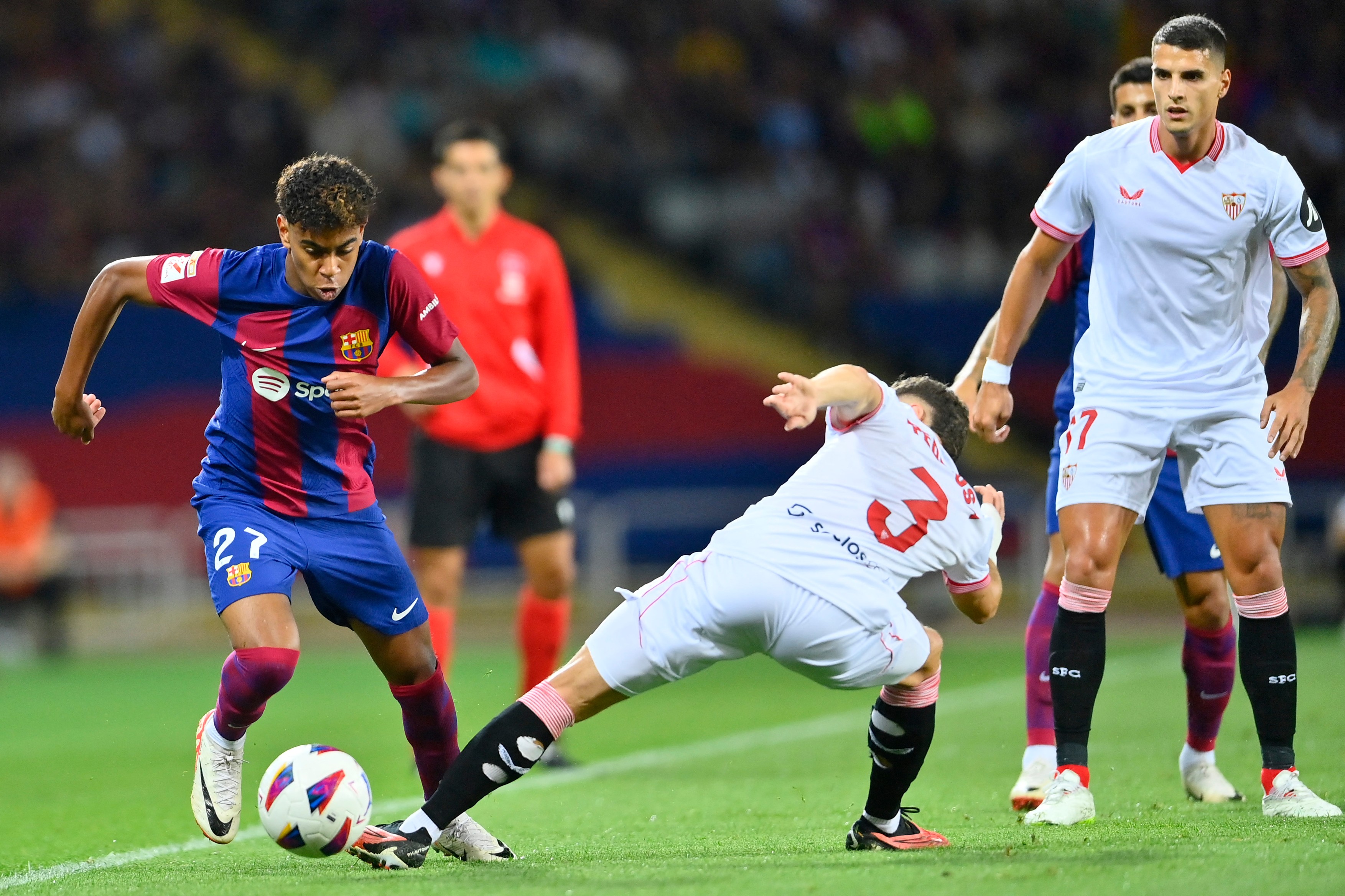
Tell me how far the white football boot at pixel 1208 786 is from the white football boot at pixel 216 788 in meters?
3.10

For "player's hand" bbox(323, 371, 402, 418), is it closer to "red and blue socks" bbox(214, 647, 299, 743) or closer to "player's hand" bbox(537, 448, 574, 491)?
"red and blue socks" bbox(214, 647, 299, 743)

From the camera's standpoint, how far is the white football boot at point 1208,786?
546cm

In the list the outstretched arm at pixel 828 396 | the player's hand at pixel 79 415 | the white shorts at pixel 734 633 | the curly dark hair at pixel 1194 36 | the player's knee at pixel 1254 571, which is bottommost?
the player's knee at pixel 1254 571

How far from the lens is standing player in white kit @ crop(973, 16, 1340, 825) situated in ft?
16.2

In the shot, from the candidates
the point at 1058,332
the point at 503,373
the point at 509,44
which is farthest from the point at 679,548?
the point at 503,373

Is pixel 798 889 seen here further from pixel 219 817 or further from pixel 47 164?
pixel 47 164

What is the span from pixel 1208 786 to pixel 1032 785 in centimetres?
59

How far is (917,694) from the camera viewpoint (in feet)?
14.7

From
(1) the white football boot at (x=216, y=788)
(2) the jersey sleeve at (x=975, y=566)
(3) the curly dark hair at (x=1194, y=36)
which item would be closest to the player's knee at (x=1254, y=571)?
(2) the jersey sleeve at (x=975, y=566)

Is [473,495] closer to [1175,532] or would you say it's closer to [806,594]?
[1175,532]

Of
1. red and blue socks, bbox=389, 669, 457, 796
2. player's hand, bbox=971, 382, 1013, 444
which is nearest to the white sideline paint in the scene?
red and blue socks, bbox=389, 669, 457, 796

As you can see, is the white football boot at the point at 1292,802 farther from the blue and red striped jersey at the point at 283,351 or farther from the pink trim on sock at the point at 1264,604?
the blue and red striped jersey at the point at 283,351

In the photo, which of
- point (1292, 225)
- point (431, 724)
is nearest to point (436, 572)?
point (431, 724)

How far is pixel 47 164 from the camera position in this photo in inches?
723
